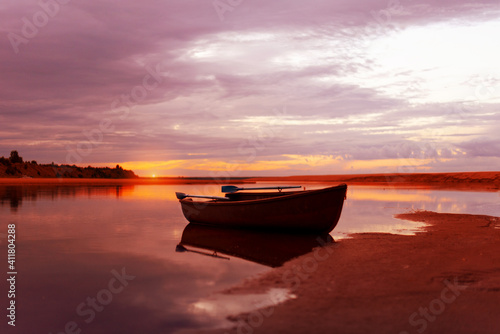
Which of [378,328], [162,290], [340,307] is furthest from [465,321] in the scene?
[162,290]

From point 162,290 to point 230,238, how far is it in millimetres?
6629

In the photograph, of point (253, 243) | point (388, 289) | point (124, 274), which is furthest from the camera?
point (253, 243)

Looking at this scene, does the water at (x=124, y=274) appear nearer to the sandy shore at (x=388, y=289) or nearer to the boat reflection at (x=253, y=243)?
the boat reflection at (x=253, y=243)

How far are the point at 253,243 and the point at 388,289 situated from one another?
21.2 feet

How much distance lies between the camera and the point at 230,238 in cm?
1413

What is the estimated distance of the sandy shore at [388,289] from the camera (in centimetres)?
557

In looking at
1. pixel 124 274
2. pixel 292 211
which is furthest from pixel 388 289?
pixel 292 211

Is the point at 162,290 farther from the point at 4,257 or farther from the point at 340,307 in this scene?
the point at 4,257

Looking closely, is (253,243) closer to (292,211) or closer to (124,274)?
(292,211)

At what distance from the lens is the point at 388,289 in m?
7.16

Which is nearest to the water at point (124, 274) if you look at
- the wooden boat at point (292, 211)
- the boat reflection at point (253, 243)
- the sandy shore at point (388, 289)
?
the boat reflection at point (253, 243)

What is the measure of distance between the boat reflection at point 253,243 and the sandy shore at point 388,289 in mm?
855

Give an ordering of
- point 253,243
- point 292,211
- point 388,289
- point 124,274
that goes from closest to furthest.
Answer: point 388,289 → point 124,274 → point 253,243 → point 292,211

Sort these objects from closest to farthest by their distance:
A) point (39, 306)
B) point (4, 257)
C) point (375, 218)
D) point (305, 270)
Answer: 1. point (39, 306)
2. point (305, 270)
3. point (4, 257)
4. point (375, 218)
